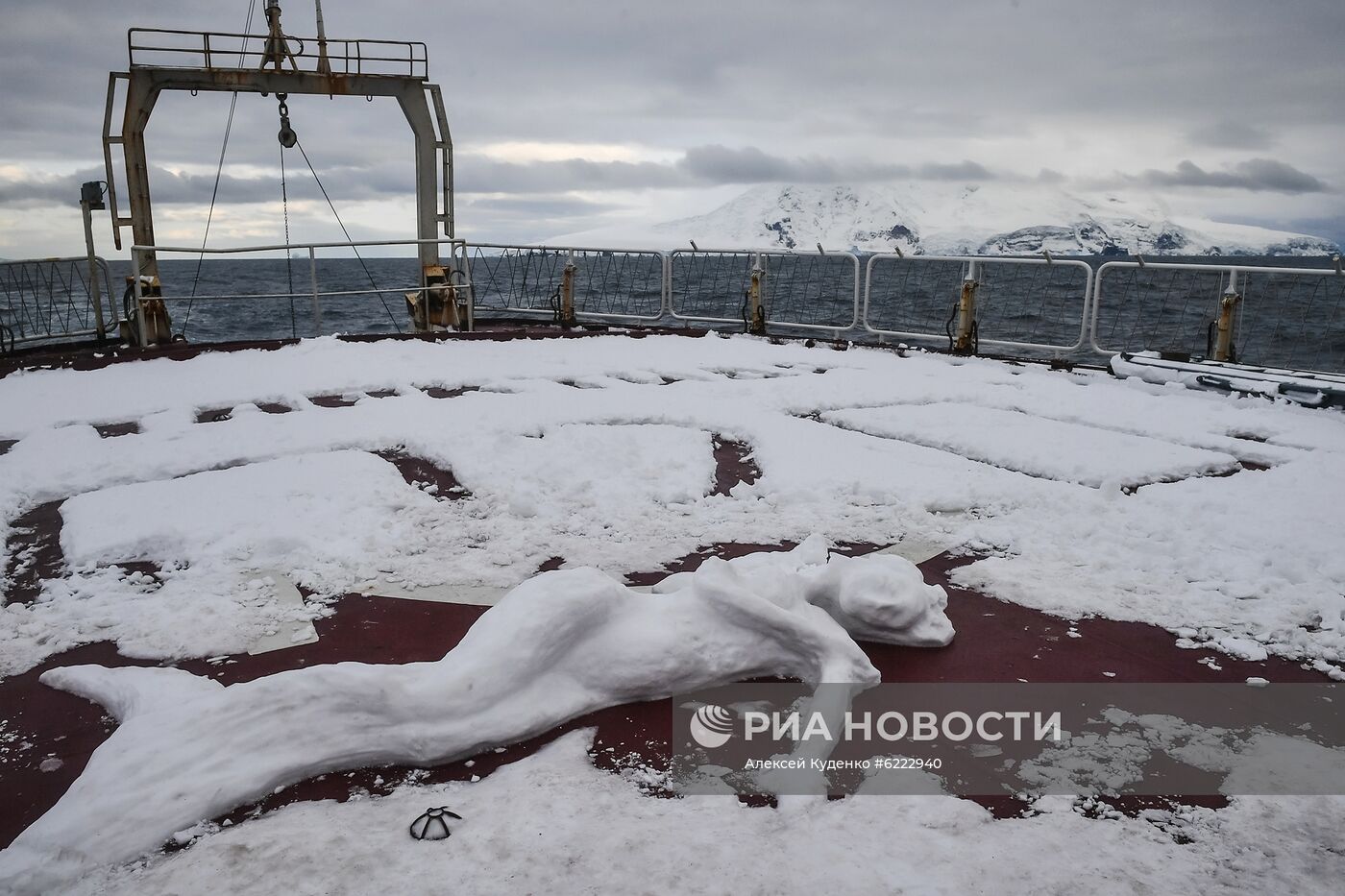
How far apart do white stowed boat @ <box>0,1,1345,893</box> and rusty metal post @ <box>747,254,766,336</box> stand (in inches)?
213

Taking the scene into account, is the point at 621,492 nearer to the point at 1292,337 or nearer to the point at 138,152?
the point at 138,152

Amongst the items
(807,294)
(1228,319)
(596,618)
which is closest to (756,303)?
(1228,319)

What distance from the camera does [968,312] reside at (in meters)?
11.1

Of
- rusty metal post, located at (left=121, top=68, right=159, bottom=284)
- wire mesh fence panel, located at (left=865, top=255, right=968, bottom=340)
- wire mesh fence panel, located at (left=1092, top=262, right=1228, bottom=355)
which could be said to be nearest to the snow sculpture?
wire mesh fence panel, located at (left=865, top=255, right=968, bottom=340)

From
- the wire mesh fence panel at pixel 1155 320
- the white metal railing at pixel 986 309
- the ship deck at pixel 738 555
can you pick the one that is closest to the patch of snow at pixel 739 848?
the ship deck at pixel 738 555

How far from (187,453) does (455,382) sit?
119 inches

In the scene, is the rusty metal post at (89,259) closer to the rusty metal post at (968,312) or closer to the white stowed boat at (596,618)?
the white stowed boat at (596,618)

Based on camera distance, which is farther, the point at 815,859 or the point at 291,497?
the point at 291,497

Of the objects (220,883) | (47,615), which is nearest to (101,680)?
(47,615)

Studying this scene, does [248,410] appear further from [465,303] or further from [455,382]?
[465,303]

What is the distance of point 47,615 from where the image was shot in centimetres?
365

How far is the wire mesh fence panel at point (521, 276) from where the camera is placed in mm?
14227

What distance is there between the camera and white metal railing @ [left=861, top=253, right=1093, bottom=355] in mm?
11031

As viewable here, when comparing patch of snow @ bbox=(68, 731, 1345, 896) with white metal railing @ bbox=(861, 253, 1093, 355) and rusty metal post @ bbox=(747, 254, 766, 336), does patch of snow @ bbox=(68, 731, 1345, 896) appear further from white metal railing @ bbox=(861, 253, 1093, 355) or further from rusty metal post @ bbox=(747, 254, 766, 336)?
rusty metal post @ bbox=(747, 254, 766, 336)
